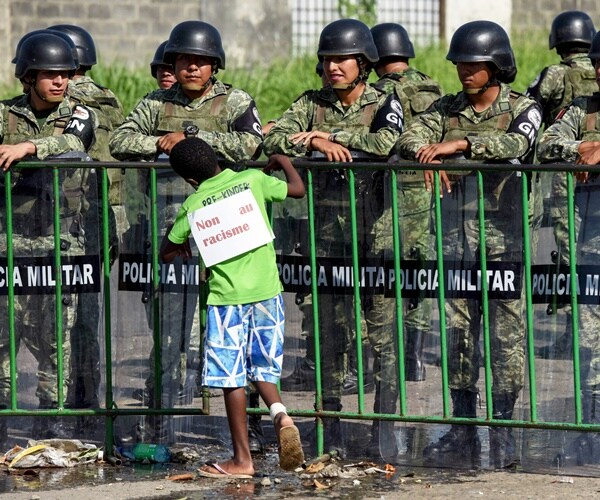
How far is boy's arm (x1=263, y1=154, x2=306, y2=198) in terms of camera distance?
21.3 ft

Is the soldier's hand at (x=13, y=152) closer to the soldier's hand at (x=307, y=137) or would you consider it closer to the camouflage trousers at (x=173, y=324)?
the camouflage trousers at (x=173, y=324)

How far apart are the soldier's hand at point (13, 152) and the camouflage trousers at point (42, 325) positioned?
35 cm

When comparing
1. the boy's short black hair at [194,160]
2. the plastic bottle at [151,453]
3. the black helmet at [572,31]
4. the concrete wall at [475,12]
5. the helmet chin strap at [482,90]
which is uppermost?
the concrete wall at [475,12]

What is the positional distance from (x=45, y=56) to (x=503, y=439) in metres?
3.05

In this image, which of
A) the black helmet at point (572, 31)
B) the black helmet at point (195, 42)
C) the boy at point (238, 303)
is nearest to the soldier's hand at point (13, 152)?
the boy at point (238, 303)

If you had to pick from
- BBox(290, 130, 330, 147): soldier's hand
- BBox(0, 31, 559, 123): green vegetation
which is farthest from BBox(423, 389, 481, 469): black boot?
BBox(0, 31, 559, 123): green vegetation

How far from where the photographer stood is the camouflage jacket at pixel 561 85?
33.2 feet

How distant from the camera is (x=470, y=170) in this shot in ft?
21.6

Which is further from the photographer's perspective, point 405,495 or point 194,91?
point 194,91

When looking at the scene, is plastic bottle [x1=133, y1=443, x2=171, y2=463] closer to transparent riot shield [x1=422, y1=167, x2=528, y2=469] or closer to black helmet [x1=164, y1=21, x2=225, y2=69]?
transparent riot shield [x1=422, y1=167, x2=528, y2=469]

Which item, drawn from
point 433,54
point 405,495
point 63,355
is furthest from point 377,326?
point 433,54

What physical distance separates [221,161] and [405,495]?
6.57ft

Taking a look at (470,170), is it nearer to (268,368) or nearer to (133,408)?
(268,368)

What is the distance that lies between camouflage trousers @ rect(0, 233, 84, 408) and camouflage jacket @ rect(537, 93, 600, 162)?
7.50ft
